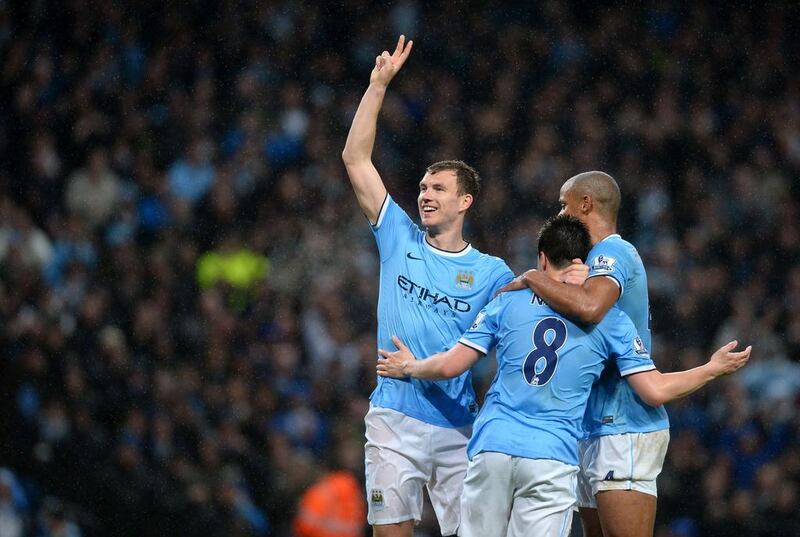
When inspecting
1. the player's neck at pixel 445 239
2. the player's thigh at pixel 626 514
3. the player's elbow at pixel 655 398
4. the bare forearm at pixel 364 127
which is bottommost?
the player's thigh at pixel 626 514

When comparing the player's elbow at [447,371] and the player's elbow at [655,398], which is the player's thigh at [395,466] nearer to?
the player's elbow at [447,371]

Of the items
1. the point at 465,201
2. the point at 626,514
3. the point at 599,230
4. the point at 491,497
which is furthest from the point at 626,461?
the point at 465,201

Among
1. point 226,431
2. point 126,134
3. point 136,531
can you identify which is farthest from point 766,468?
point 126,134

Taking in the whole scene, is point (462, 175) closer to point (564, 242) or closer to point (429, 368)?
point (564, 242)

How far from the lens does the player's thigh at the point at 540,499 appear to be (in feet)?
14.1

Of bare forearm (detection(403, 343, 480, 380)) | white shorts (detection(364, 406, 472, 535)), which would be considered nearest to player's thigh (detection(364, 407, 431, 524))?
white shorts (detection(364, 406, 472, 535))

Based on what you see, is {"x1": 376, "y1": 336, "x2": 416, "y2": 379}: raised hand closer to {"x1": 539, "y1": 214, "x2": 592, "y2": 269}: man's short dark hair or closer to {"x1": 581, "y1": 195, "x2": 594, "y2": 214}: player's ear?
{"x1": 539, "y1": 214, "x2": 592, "y2": 269}: man's short dark hair

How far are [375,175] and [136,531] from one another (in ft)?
14.1

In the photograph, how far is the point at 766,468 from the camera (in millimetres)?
9258

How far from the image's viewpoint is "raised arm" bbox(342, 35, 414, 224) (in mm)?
5121

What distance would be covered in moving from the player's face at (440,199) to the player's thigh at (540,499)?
1.37m

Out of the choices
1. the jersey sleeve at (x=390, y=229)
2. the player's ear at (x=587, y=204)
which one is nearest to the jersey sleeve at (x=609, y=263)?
the player's ear at (x=587, y=204)

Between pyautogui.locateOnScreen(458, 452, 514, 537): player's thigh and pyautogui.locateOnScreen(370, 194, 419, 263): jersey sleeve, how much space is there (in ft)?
4.13

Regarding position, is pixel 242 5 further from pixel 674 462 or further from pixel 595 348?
pixel 595 348
